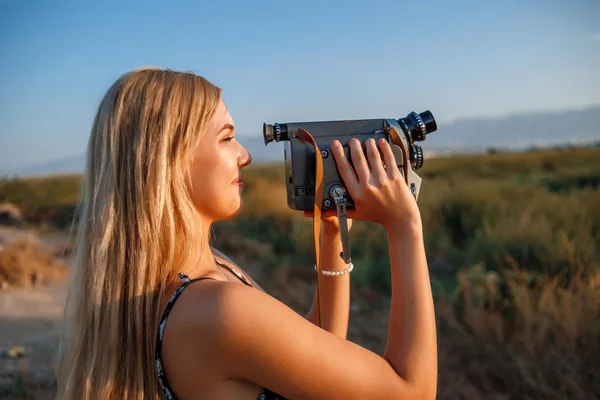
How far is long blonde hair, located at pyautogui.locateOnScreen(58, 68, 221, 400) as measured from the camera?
1309 millimetres

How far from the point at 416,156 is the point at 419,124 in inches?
3.8

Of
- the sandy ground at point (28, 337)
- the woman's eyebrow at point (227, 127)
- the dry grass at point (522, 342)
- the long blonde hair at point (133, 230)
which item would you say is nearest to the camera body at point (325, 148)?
the woman's eyebrow at point (227, 127)

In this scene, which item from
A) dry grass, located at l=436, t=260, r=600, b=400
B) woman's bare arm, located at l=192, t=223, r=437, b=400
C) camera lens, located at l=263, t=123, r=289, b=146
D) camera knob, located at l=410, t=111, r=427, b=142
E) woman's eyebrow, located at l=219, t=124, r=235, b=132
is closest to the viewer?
A: woman's bare arm, located at l=192, t=223, r=437, b=400

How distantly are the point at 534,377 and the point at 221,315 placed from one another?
2578 mm

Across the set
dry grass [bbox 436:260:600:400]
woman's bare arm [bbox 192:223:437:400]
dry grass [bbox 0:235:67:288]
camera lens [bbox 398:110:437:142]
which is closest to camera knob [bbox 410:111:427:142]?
camera lens [bbox 398:110:437:142]

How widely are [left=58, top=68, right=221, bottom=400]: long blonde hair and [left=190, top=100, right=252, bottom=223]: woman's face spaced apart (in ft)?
0.10

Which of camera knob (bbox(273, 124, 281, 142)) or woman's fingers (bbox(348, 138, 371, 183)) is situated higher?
camera knob (bbox(273, 124, 281, 142))

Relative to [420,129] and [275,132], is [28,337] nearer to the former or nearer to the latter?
[275,132]

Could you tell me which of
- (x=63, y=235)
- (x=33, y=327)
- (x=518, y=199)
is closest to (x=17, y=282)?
(x=33, y=327)

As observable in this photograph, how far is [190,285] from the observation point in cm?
125

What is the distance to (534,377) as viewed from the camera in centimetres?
316

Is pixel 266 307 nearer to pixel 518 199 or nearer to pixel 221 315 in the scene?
pixel 221 315

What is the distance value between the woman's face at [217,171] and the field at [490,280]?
61 cm

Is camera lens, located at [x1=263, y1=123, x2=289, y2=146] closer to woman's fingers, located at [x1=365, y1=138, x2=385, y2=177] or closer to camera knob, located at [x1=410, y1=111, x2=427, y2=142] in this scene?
woman's fingers, located at [x1=365, y1=138, x2=385, y2=177]
